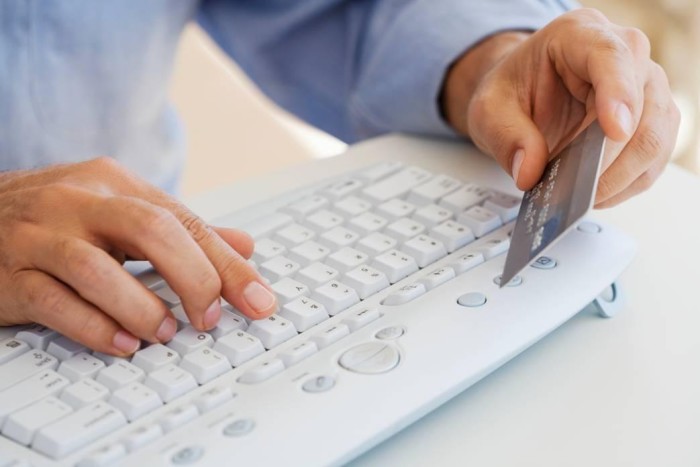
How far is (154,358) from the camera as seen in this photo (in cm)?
43

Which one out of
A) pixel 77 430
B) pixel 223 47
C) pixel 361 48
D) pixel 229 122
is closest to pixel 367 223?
pixel 77 430

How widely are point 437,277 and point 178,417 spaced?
0.56 feet

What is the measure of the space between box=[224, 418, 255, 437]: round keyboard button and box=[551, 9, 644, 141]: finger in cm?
25

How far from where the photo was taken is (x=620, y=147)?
534 mm

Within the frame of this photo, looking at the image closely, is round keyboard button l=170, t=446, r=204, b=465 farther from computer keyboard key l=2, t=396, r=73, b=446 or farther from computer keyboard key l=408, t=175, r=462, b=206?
computer keyboard key l=408, t=175, r=462, b=206

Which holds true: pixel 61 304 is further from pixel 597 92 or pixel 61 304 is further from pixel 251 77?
pixel 251 77

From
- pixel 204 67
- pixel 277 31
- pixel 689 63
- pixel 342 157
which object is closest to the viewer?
pixel 342 157

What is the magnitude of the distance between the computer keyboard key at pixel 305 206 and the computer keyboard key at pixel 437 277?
0.10 metres

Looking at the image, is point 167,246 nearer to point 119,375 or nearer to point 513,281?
point 119,375

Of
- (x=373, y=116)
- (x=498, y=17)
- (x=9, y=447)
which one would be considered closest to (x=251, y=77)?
(x=373, y=116)

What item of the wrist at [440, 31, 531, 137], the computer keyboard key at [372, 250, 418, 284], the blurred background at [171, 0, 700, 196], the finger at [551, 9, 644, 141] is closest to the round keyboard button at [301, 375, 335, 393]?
the computer keyboard key at [372, 250, 418, 284]

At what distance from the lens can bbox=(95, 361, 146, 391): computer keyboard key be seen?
16.3 inches

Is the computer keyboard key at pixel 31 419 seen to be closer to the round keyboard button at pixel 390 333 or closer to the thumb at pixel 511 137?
the round keyboard button at pixel 390 333

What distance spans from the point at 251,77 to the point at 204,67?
→ 0.58m
